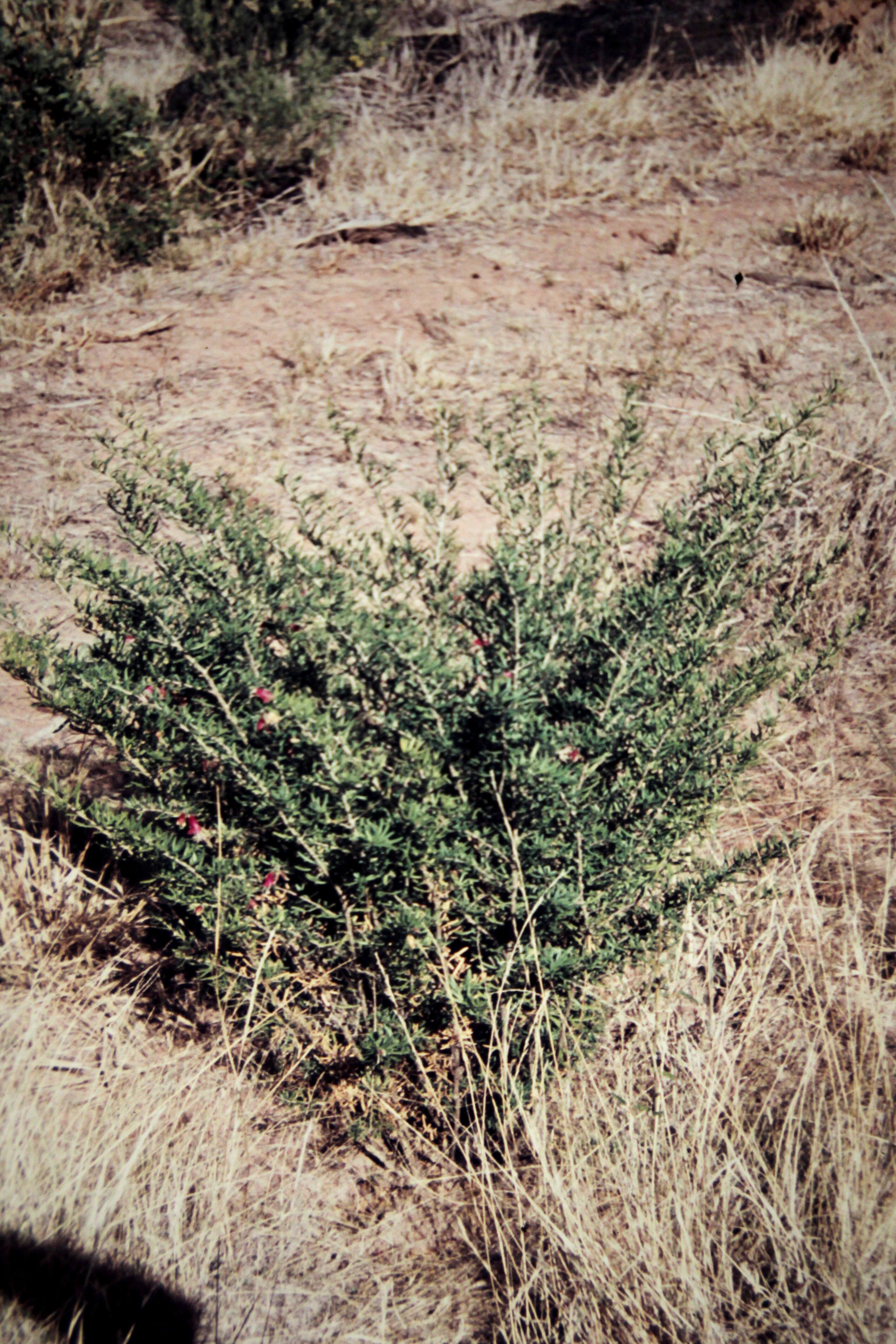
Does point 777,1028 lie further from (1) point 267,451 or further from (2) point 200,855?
(1) point 267,451

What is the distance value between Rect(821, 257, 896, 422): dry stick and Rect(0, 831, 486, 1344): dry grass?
2.37 m

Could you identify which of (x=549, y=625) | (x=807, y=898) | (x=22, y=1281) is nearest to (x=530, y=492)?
(x=549, y=625)

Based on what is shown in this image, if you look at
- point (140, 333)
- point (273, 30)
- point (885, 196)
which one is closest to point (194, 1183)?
point (885, 196)

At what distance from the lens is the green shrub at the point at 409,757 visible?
180cm

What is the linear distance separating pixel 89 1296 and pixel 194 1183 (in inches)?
11.2

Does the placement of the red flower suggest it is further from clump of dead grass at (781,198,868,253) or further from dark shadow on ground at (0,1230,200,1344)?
clump of dead grass at (781,198,868,253)

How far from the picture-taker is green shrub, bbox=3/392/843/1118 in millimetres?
1803

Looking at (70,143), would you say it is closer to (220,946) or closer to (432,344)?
(432,344)

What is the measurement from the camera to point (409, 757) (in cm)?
184

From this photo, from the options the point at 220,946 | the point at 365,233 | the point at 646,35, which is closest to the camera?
the point at 220,946

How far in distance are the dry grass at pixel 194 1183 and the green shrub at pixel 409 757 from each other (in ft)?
0.73

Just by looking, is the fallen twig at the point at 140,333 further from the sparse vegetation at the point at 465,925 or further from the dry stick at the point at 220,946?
the dry stick at the point at 220,946

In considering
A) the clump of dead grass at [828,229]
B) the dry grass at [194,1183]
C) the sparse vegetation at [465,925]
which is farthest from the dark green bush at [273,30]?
the dry grass at [194,1183]

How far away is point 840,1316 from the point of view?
139 centimetres
